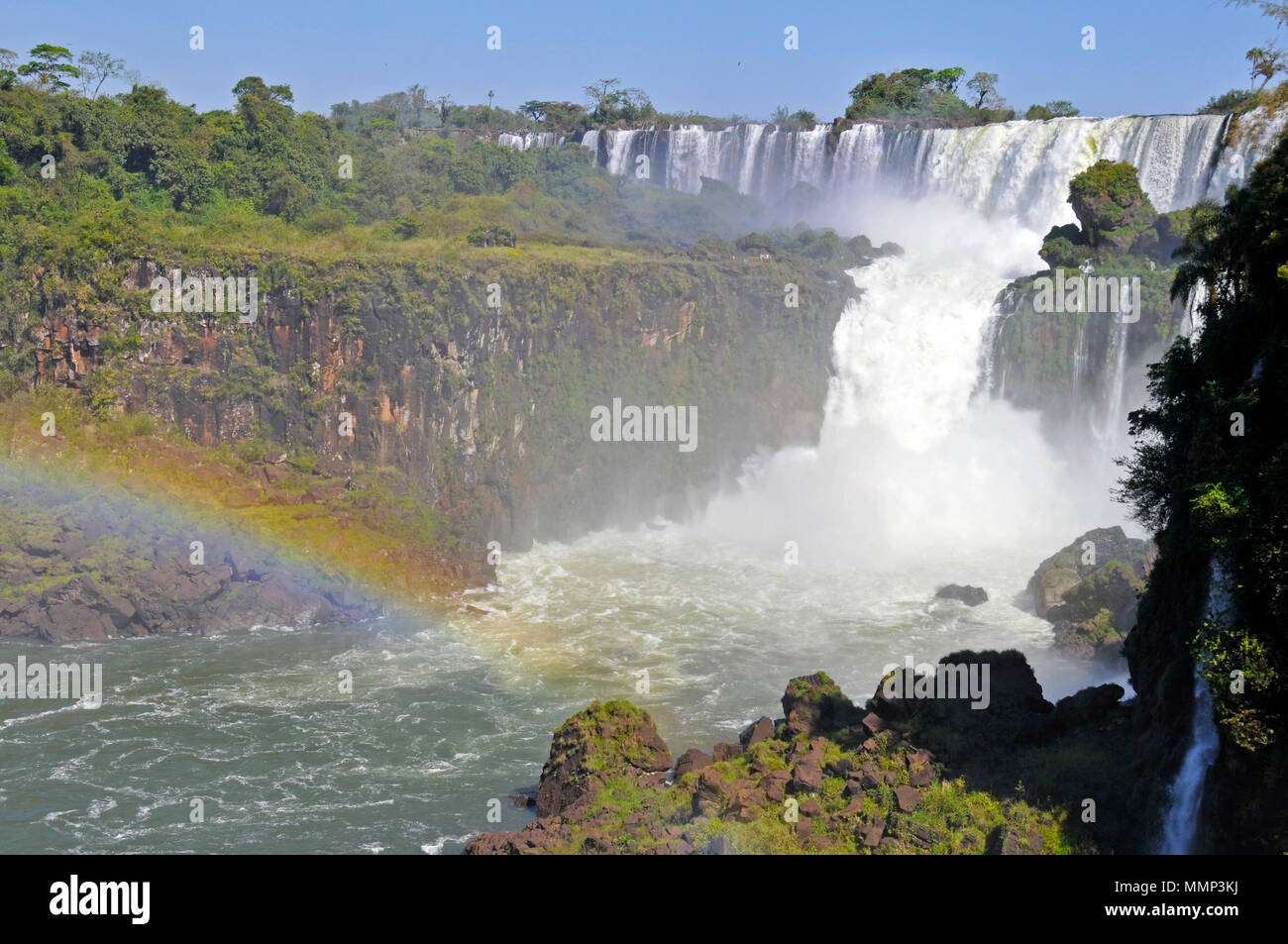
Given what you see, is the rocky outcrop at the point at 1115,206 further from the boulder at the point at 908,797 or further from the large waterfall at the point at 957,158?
the boulder at the point at 908,797

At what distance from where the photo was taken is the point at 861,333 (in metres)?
52.2

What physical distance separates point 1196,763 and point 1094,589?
15865 mm

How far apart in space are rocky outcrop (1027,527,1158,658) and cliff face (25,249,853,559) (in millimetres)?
17036

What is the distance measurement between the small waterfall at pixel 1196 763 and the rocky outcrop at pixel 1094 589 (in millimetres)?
12705

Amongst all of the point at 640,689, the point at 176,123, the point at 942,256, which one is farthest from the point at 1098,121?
the point at 176,123

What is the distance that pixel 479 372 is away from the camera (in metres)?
Result: 42.2

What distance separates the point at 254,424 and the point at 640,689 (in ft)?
60.3

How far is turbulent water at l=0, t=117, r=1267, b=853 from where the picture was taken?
23.0 m

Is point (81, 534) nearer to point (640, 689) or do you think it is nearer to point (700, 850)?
point (640, 689)

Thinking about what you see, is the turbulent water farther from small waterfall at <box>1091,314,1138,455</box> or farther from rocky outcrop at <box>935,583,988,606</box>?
rocky outcrop at <box>935,583,988,606</box>

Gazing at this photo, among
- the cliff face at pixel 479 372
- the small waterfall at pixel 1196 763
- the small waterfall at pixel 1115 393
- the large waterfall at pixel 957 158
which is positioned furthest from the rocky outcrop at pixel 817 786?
the large waterfall at pixel 957 158

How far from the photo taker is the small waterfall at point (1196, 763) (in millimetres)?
16625

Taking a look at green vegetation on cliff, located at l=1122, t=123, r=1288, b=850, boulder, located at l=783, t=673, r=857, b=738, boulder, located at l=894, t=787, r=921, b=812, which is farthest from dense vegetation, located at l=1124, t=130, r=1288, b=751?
boulder, located at l=783, t=673, r=857, b=738

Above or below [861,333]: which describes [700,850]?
below
